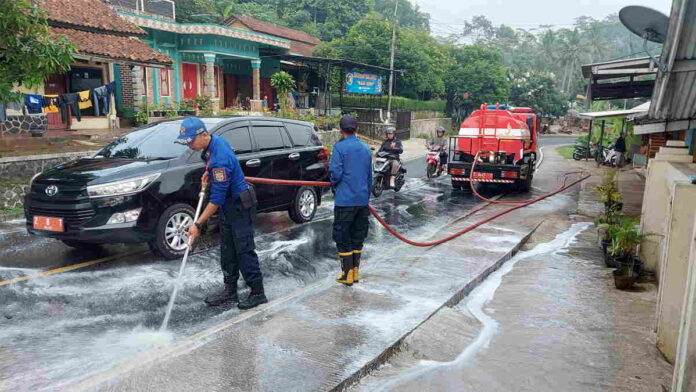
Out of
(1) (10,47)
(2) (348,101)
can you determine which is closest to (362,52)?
(2) (348,101)

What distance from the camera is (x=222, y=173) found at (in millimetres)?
4840

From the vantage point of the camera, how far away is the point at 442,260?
272 inches

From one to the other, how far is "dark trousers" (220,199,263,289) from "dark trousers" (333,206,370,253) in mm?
938

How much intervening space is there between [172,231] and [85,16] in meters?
11.6

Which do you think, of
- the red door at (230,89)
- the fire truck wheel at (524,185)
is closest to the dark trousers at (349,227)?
the fire truck wheel at (524,185)

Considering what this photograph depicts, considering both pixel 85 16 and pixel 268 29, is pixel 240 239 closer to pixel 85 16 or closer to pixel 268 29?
pixel 85 16

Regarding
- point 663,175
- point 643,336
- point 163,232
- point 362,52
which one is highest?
point 362,52

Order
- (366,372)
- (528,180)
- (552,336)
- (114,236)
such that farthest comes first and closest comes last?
1. (528,180)
2. (114,236)
3. (552,336)
4. (366,372)

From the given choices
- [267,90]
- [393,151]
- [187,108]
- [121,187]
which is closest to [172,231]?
[121,187]

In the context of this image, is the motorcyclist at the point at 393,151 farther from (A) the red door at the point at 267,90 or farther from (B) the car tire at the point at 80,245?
(A) the red door at the point at 267,90

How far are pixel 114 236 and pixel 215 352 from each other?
121 inches

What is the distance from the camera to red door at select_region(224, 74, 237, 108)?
2864 centimetres

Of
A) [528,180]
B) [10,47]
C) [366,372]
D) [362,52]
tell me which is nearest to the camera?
[366,372]

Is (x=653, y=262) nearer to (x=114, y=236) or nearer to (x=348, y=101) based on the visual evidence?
(x=114, y=236)
